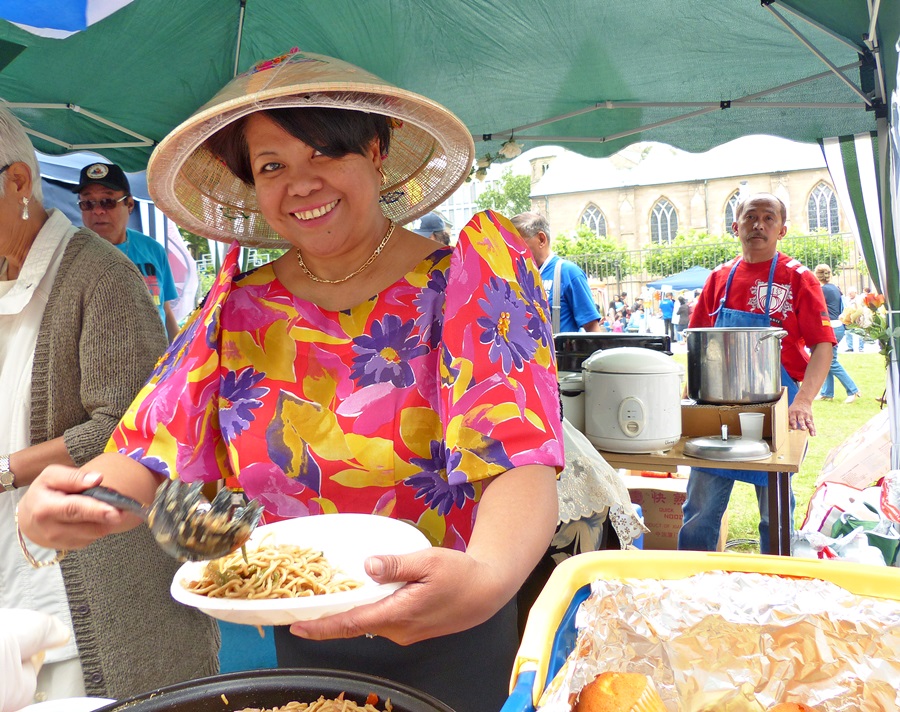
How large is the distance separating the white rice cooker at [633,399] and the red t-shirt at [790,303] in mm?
1288

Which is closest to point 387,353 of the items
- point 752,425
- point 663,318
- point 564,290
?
point 752,425

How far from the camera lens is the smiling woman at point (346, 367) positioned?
3.64ft

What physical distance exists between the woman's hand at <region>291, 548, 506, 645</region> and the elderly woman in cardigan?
3.20ft

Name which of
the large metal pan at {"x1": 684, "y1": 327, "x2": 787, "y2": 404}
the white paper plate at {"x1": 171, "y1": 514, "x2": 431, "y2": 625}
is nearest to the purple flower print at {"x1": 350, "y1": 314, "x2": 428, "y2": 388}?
the white paper plate at {"x1": 171, "y1": 514, "x2": 431, "y2": 625}

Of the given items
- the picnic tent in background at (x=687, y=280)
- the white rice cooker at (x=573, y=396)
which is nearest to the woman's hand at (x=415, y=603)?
the white rice cooker at (x=573, y=396)

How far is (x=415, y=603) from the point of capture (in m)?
0.80

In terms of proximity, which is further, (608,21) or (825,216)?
(825,216)

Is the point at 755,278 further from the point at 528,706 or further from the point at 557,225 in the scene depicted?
the point at 557,225

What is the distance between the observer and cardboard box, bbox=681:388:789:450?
9.87 ft

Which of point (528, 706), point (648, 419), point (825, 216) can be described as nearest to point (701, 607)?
point (528, 706)

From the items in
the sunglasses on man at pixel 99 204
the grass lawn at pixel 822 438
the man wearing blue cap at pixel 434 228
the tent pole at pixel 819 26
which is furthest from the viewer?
the man wearing blue cap at pixel 434 228

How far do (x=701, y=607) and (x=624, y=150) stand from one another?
5024 mm

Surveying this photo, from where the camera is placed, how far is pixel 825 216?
3991 centimetres

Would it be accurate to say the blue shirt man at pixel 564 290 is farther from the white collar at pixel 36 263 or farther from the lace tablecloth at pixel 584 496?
the white collar at pixel 36 263
